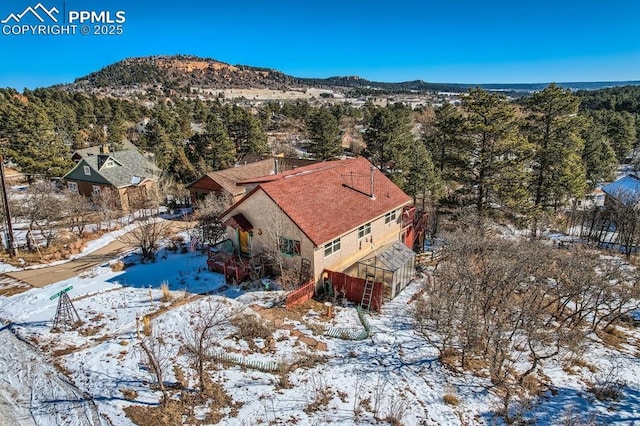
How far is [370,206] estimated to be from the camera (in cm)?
2333

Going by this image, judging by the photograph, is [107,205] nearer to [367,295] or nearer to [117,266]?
[117,266]

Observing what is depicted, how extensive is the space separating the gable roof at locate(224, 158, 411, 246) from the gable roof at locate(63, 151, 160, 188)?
23.2 m

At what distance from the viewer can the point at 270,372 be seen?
1319 cm

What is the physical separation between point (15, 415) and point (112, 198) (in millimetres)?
29545

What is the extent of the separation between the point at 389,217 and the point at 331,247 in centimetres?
611

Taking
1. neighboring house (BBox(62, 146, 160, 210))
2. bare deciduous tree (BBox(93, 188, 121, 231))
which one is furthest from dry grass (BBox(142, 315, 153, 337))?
neighboring house (BBox(62, 146, 160, 210))

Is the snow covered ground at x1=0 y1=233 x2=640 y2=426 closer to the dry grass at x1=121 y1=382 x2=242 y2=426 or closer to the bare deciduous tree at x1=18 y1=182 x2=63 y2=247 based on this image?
the dry grass at x1=121 y1=382 x2=242 y2=426

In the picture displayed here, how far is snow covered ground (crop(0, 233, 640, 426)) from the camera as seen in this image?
11578mm

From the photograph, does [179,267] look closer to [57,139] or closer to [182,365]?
[182,365]

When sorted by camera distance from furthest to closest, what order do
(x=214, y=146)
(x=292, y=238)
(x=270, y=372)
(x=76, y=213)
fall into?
(x=214, y=146)
(x=76, y=213)
(x=292, y=238)
(x=270, y=372)

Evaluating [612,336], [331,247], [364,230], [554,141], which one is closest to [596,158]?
[554,141]

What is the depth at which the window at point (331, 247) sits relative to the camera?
1992 centimetres

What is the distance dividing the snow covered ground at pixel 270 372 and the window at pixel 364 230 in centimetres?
486

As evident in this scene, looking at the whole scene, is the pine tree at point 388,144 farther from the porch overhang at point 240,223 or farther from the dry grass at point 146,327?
the dry grass at point 146,327
